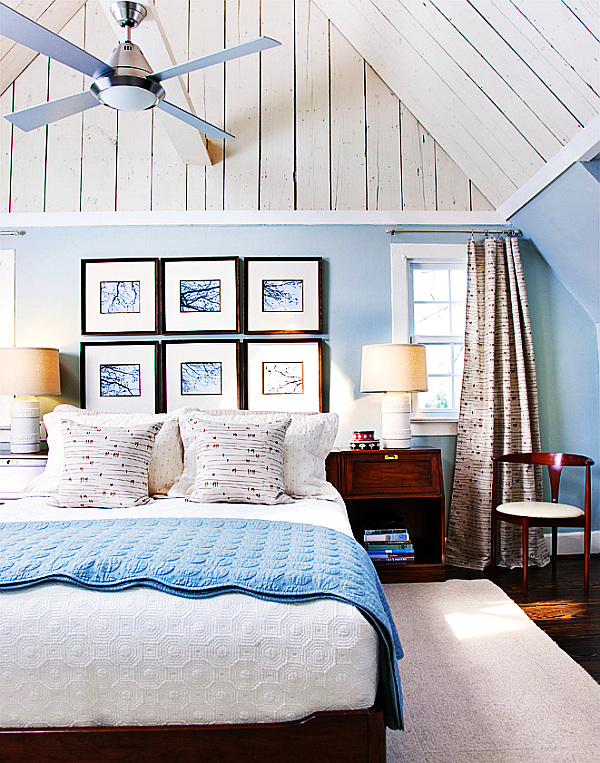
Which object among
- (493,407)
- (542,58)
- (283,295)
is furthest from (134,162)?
(493,407)

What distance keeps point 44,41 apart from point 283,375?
236 centimetres

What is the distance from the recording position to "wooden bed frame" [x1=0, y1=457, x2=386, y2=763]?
1.50 m

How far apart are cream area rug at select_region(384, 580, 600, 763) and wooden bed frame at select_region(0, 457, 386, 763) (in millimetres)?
423

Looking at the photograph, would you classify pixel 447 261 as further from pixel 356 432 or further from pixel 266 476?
pixel 266 476

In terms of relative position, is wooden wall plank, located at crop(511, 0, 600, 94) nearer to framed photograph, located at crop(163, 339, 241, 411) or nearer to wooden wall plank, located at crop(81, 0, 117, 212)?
framed photograph, located at crop(163, 339, 241, 411)

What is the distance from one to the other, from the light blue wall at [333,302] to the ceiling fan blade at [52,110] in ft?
5.09

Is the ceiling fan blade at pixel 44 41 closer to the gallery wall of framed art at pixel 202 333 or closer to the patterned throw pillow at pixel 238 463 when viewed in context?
the patterned throw pillow at pixel 238 463

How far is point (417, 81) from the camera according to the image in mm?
3865

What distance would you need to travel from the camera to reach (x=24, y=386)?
12.1 ft

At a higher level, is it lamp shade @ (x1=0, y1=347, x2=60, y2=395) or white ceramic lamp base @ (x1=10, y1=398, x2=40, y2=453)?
lamp shade @ (x1=0, y1=347, x2=60, y2=395)

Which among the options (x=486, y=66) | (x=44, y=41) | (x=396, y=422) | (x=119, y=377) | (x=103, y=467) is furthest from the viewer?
(x=119, y=377)

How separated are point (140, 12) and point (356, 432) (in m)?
2.41

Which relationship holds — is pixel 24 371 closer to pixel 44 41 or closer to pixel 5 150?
pixel 5 150

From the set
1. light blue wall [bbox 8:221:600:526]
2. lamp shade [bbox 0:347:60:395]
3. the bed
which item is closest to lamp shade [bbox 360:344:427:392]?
light blue wall [bbox 8:221:600:526]
